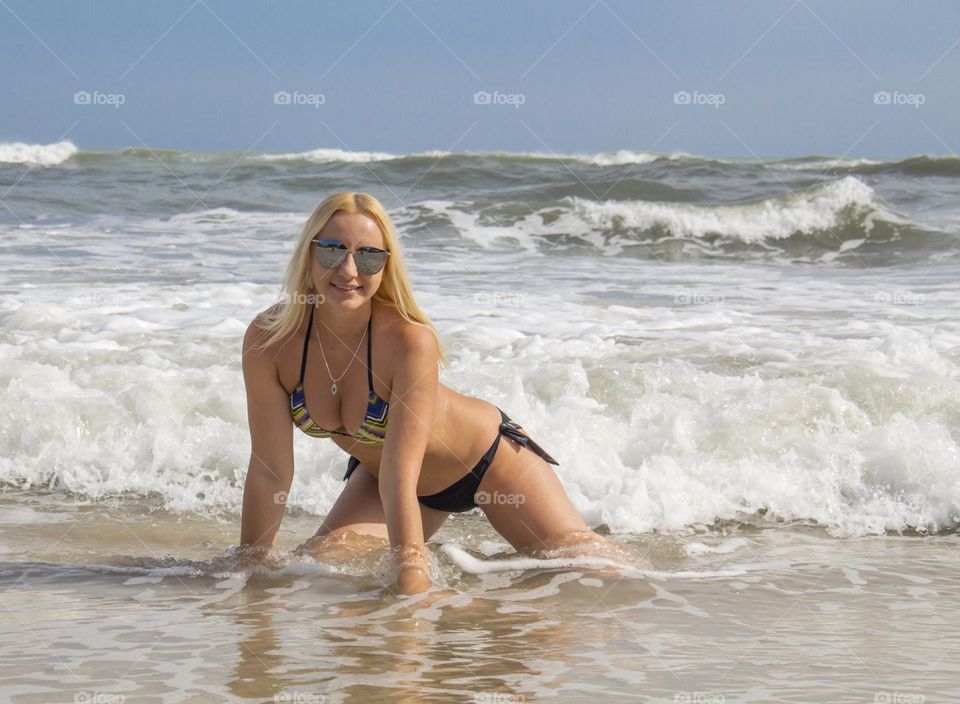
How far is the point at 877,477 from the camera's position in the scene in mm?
5594

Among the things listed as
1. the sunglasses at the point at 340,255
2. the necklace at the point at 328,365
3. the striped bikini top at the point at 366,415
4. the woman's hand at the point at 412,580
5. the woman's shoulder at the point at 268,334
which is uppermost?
the sunglasses at the point at 340,255

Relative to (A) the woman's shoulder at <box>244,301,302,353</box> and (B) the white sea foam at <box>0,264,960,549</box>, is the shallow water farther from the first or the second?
(A) the woman's shoulder at <box>244,301,302,353</box>

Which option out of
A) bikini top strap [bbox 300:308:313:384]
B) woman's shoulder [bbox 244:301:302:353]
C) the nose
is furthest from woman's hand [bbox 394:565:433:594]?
the nose

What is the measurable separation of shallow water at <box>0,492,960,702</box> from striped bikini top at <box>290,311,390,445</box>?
1.76 ft

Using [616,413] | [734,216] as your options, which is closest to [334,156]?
[734,216]

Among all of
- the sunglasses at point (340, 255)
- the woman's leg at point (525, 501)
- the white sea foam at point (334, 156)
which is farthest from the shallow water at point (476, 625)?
the white sea foam at point (334, 156)

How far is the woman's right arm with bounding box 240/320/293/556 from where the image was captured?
150 inches

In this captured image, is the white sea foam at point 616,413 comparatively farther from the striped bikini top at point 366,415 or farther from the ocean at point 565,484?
the striped bikini top at point 366,415

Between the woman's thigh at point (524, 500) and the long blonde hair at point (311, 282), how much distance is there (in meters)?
0.55

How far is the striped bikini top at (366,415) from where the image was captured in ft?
12.3

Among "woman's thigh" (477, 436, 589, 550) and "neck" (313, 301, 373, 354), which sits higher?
"neck" (313, 301, 373, 354)

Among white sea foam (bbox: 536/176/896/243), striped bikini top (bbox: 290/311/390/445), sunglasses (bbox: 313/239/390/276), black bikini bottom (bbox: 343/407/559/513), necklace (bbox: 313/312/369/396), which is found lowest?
black bikini bottom (bbox: 343/407/559/513)

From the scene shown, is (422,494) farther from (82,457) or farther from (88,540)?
(82,457)

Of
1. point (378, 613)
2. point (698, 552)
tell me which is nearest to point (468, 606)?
point (378, 613)
